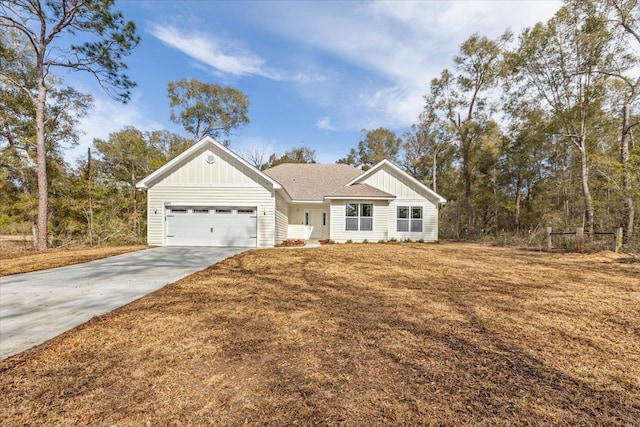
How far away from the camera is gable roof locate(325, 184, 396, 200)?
48.2ft

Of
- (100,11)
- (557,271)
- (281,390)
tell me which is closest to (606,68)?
(557,271)

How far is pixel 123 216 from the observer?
53.9 feet

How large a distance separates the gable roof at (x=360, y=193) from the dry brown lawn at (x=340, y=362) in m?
9.98

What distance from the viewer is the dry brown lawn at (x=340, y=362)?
1.90m

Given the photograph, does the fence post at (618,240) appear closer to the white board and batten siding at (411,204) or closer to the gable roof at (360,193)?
the white board and batten siding at (411,204)

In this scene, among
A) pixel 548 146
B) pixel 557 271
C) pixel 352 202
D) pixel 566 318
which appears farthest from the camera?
pixel 548 146

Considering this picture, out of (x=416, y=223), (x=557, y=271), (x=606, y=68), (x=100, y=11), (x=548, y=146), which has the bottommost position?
(x=557, y=271)

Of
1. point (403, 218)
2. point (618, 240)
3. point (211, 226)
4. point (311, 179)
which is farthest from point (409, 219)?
point (211, 226)

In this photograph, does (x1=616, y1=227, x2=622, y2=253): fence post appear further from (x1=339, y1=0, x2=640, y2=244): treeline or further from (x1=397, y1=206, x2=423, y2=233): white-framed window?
(x1=397, y1=206, x2=423, y2=233): white-framed window

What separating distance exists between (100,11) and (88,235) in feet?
36.1

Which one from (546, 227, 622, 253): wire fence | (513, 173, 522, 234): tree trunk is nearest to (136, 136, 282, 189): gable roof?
(546, 227, 622, 253): wire fence

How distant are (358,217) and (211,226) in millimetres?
7985

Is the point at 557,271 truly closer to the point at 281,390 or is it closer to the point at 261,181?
the point at 281,390

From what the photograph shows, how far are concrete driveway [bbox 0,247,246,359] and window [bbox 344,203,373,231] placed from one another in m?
8.73
